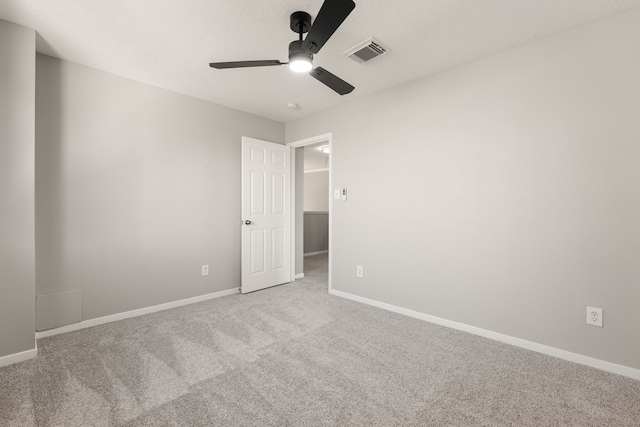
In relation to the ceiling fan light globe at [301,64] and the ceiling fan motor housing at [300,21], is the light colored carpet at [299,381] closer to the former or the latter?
the ceiling fan light globe at [301,64]

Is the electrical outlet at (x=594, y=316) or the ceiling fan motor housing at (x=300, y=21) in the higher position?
the ceiling fan motor housing at (x=300, y=21)

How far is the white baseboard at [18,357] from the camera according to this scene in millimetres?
1938

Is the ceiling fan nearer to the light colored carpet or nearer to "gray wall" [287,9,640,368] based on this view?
"gray wall" [287,9,640,368]

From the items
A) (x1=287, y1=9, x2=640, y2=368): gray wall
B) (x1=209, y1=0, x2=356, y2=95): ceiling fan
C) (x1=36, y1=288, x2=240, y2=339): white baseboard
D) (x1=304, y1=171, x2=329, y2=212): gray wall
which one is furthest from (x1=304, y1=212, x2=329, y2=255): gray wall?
(x1=209, y1=0, x2=356, y2=95): ceiling fan

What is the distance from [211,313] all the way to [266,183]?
1838mm

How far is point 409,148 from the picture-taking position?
2.89m

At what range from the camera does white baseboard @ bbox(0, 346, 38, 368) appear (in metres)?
1.94

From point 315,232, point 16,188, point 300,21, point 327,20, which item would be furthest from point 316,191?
point 327,20

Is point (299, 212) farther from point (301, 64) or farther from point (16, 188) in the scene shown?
point (16, 188)

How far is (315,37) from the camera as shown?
1.57 m

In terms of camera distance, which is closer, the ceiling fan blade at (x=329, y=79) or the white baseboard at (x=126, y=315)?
the ceiling fan blade at (x=329, y=79)

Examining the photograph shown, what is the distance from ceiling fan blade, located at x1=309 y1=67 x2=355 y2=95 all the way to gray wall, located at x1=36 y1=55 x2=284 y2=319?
6.47 feet

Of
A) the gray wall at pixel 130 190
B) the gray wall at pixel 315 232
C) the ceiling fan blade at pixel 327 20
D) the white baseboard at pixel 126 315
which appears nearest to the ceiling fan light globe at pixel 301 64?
the ceiling fan blade at pixel 327 20

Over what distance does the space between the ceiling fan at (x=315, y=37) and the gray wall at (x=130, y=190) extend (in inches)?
60.3
